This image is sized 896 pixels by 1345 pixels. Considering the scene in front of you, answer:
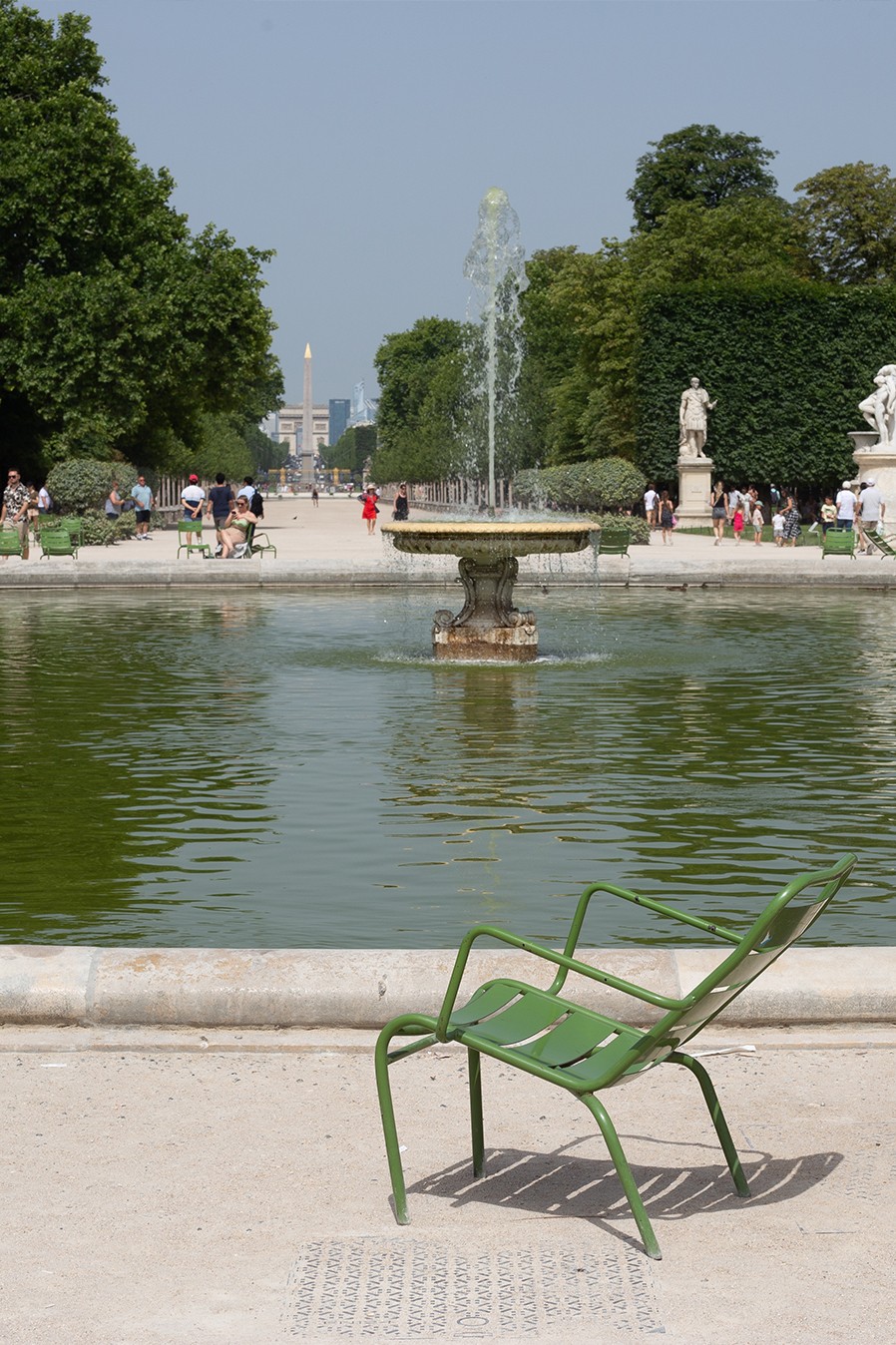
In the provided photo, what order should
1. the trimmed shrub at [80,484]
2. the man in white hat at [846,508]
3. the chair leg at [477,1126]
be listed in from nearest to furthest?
the chair leg at [477,1126], the man in white hat at [846,508], the trimmed shrub at [80,484]

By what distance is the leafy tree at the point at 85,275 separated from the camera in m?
44.2

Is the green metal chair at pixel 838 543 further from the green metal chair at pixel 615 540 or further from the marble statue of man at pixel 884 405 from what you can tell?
the marble statue of man at pixel 884 405

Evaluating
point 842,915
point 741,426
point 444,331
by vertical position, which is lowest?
point 842,915

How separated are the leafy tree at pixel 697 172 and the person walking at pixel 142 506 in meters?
36.9

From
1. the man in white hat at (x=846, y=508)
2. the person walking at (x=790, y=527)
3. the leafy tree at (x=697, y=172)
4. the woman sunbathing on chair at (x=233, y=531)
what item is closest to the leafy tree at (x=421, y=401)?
the leafy tree at (x=697, y=172)

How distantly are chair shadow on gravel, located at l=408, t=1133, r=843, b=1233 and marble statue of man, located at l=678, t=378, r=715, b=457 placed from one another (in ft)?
157

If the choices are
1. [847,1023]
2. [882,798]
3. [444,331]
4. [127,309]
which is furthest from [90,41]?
[444,331]

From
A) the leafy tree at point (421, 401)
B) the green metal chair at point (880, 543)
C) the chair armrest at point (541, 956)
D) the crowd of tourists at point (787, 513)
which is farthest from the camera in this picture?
the leafy tree at point (421, 401)

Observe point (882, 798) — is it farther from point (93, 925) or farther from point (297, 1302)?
point (297, 1302)

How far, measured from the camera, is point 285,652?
1764cm

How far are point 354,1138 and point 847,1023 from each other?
1705 millimetres

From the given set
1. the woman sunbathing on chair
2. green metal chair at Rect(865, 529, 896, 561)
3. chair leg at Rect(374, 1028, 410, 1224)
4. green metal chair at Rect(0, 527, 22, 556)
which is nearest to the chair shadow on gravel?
chair leg at Rect(374, 1028, 410, 1224)

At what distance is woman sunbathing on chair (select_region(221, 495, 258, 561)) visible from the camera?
3075cm

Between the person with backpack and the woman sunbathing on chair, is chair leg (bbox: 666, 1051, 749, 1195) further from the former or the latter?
the person with backpack
